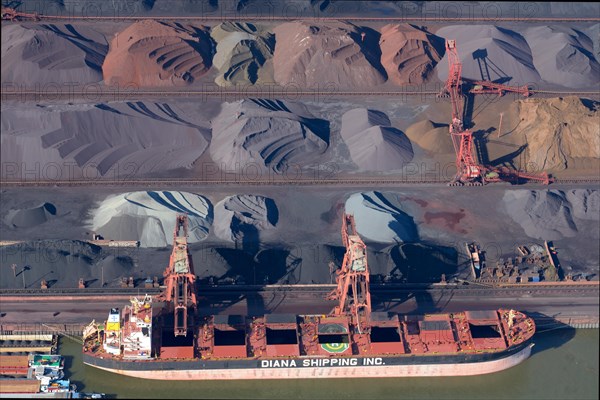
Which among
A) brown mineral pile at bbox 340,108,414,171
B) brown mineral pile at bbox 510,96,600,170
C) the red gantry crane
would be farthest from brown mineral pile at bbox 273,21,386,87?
the red gantry crane

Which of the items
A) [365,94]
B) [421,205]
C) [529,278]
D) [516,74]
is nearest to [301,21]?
[365,94]

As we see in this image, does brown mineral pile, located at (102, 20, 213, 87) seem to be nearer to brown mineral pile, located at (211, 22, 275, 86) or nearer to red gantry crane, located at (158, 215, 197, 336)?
brown mineral pile, located at (211, 22, 275, 86)

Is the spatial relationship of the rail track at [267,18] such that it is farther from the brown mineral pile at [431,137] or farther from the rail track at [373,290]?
the rail track at [373,290]

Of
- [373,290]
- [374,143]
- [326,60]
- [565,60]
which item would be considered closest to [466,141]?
[374,143]

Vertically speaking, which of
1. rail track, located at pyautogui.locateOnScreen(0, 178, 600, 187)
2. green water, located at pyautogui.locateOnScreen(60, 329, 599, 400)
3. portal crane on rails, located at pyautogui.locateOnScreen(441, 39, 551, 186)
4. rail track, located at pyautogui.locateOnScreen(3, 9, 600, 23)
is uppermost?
rail track, located at pyautogui.locateOnScreen(3, 9, 600, 23)

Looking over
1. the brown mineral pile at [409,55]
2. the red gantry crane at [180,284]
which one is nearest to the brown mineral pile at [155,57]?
the brown mineral pile at [409,55]
